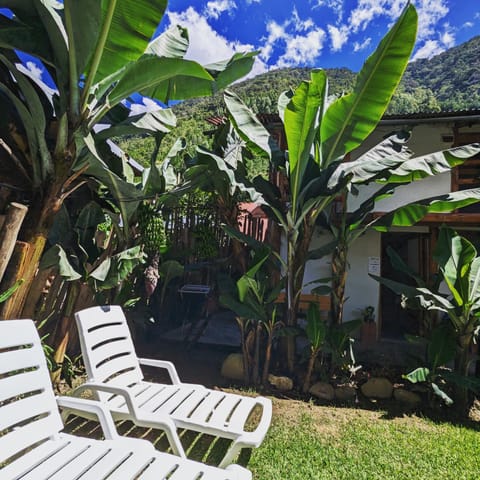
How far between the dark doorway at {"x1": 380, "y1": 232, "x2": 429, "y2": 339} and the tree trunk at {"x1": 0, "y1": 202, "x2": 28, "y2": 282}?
308 inches

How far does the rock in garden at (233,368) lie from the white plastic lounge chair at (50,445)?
109 inches

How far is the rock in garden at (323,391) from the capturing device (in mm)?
4449

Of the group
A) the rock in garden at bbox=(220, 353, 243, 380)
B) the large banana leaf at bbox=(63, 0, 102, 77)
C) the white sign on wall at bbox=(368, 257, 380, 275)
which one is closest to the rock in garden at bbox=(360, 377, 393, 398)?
the rock in garden at bbox=(220, 353, 243, 380)

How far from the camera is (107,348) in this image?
331cm

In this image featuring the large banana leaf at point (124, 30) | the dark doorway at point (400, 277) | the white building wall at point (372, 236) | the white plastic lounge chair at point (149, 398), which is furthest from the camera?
the dark doorway at point (400, 277)

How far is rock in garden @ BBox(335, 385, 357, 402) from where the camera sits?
4.49 metres

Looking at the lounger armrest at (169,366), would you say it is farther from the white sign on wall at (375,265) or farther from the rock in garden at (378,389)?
the white sign on wall at (375,265)

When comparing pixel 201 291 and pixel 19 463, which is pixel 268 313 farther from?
pixel 19 463

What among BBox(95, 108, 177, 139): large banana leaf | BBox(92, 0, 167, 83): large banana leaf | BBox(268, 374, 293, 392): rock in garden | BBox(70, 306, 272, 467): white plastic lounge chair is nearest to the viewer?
BBox(70, 306, 272, 467): white plastic lounge chair

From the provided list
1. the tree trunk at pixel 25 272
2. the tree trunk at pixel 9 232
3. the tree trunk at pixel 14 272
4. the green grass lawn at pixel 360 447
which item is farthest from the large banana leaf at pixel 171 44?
the green grass lawn at pixel 360 447

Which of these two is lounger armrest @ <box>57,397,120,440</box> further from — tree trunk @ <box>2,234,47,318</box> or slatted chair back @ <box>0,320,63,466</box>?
tree trunk @ <box>2,234,47,318</box>

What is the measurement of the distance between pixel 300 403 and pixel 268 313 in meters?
1.17

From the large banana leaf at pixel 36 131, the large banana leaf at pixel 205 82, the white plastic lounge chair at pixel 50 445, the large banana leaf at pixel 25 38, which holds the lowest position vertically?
the white plastic lounge chair at pixel 50 445

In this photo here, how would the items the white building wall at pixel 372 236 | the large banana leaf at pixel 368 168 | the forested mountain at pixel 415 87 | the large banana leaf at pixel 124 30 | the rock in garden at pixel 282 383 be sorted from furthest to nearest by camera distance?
the forested mountain at pixel 415 87
the white building wall at pixel 372 236
the rock in garden at pixel 282 383
the large banana leaf at pixel 368 168
the large banana leaf at pixel 124 30
